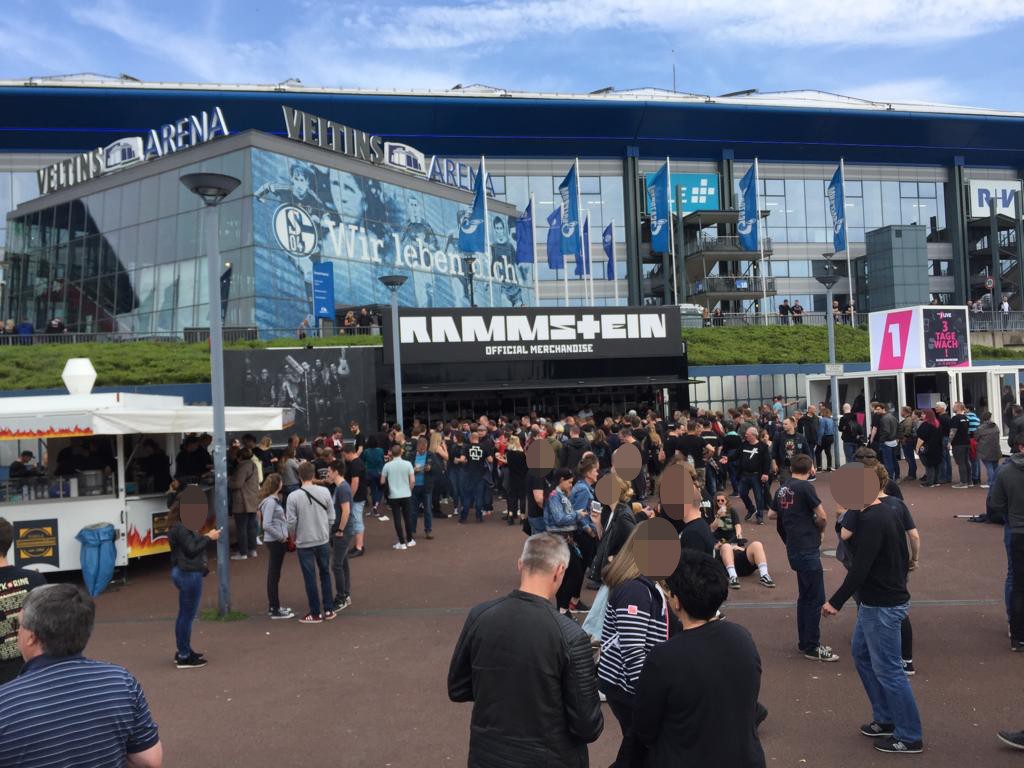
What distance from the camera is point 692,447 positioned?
47.5ft

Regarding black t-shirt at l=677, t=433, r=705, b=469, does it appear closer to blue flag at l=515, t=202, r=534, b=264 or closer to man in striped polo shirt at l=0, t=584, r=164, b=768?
man in striped polo shirt at l=0, t=584, r=164, b=768

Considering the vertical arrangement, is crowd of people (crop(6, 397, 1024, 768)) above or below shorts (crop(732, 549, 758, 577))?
above

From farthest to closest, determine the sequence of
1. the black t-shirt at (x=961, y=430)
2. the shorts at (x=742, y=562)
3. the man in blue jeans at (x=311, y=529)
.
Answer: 1. the black t-shirt at (x=961, y=430)
2. the shorts at (x=742, y=562)
3. the man in blue jeans at (x=311, y=529)

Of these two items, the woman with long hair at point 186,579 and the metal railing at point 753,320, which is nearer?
the woman with long hair at point 186,579

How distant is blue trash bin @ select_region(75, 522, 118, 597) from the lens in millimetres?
10656

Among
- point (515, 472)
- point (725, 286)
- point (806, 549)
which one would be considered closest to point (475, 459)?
point (515, 472)

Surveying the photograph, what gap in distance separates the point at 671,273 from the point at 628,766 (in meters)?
50.9

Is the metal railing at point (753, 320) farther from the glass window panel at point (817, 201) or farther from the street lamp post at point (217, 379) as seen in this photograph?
the street lamp post at point (217, 379)

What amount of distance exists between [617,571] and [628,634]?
471 mm

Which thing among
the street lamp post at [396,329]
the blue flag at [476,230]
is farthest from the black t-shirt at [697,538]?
the blue flag at [476,230]

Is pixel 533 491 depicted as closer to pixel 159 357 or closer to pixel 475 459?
pixel 475 459

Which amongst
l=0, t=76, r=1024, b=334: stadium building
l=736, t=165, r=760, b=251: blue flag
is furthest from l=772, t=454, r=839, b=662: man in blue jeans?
l=736, t=165, r=760, b=251: blue flag

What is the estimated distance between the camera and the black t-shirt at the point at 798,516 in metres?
7.01

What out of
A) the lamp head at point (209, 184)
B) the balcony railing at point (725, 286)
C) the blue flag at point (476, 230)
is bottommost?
the lamp head at point (209, 184)
